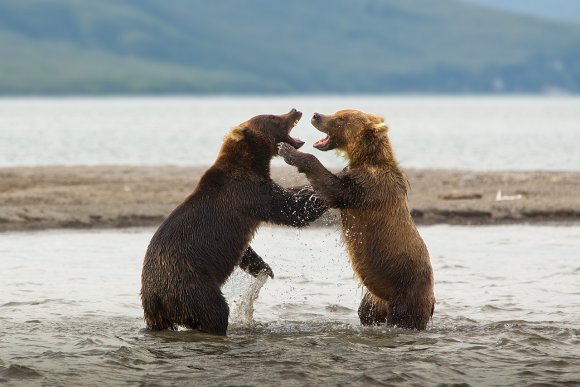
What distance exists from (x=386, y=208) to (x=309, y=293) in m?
3.02

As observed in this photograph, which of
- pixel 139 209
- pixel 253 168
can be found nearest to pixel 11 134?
pixel 139 209

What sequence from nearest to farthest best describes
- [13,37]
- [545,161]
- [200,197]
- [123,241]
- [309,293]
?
[200,197]
[309,293]
[123,241]
[545,161]
[13,37]

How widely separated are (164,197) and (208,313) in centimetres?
1037

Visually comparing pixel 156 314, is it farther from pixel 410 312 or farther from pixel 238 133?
pixel 410 312

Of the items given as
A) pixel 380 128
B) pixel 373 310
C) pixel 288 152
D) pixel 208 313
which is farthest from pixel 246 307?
pixel 380 128

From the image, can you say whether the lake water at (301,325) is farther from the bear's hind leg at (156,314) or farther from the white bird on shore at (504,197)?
the white bird on shore at (504,197)

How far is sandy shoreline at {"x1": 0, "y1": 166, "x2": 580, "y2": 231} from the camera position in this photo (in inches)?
671

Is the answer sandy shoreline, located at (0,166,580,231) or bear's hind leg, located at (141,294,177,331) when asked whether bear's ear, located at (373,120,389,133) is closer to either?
bear's hind leg, located at (141,294,177,331)

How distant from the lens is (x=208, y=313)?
28.3 ft

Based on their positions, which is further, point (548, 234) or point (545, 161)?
point (545, 161)

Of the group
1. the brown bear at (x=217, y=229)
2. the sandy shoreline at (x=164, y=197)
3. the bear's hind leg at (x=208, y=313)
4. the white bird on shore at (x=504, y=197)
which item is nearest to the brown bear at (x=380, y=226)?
the brown bear at (x=217, y=229)

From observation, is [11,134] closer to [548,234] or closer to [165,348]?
[548,234]

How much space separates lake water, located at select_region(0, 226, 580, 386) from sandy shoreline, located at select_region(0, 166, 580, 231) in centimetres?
156

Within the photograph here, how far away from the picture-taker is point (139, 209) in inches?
691
